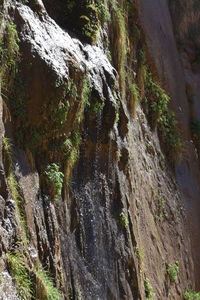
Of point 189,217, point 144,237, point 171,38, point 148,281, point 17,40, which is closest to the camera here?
point 17,40

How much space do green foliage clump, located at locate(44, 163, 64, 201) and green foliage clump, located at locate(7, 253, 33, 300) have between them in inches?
53.4

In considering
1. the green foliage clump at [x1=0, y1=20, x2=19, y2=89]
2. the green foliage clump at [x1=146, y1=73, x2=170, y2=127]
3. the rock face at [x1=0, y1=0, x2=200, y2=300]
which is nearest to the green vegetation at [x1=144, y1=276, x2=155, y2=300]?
the rock face at [x1=0, y1=0, x2=200, y2=300]

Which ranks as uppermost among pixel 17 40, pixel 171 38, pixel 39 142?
pixel 171 38

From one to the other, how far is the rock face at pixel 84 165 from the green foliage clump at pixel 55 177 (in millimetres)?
15

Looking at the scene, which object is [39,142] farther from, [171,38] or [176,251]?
[171,38]

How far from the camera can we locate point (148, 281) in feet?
30.8

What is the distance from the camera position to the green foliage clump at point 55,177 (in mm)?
6484

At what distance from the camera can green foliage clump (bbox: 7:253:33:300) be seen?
505cm

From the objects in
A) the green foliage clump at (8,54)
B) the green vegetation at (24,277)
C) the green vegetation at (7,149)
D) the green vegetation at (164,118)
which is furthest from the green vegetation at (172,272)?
the green foliage clump at (8,54)

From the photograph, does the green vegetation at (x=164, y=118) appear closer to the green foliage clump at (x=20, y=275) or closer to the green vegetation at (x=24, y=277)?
the green vegetation at (x=24, y=277)

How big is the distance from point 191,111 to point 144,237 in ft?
20.0

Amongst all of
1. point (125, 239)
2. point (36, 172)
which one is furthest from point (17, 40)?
point (125, 239)

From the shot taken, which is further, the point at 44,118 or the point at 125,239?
the point at 125,239

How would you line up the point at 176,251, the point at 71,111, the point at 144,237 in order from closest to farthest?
the point at 71,111
the point at 144,237
the point at 176,251
